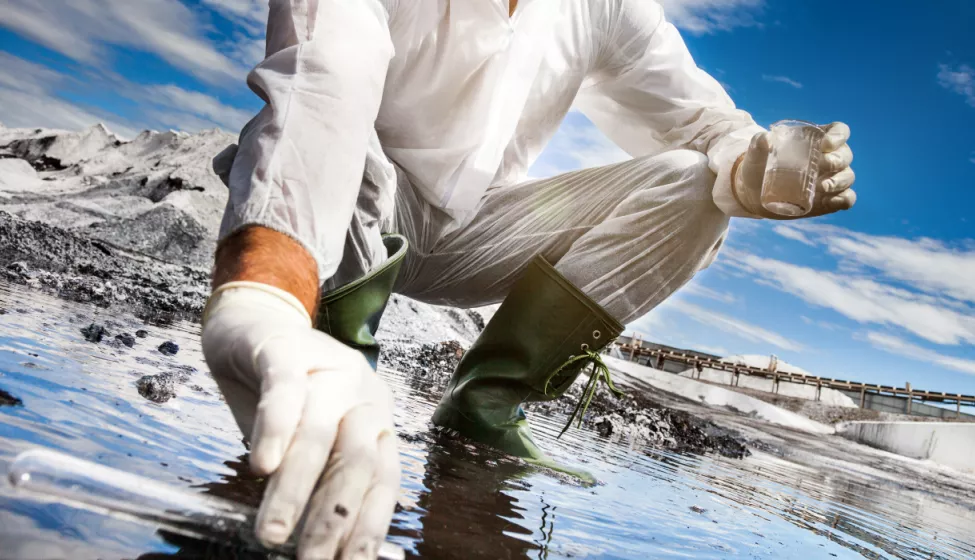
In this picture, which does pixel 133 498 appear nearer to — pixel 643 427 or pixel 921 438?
pixel 643 427

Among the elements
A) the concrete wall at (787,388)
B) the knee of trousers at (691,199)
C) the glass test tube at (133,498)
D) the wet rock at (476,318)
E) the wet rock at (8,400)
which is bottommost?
the wet rock at (8,400)

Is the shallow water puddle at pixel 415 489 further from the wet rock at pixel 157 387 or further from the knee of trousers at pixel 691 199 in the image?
the knee of trousers at pixel 691 199

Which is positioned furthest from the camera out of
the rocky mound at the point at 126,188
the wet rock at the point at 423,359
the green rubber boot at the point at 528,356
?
the rocky mound at the point at 126,188

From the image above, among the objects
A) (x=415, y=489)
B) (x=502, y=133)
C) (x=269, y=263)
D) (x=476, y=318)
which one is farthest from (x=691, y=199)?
(x=476, y=318)

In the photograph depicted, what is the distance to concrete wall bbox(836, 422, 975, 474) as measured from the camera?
462 inches

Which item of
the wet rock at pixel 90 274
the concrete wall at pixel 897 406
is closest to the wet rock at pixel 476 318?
the wet rock at pixel 90 274

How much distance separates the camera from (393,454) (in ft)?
2.01

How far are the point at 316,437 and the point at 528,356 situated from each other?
1124 millimetres

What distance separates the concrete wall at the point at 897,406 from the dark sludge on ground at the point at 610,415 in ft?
54.0

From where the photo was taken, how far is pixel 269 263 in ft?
2.66

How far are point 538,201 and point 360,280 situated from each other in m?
0.66

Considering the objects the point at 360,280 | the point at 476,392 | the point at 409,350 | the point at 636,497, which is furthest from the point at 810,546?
the point at 409,350

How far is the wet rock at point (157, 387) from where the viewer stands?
4.18 feet

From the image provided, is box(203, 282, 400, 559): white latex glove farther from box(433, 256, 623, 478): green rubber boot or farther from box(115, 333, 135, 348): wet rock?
box(115, 333, 135, 348): wet rock
